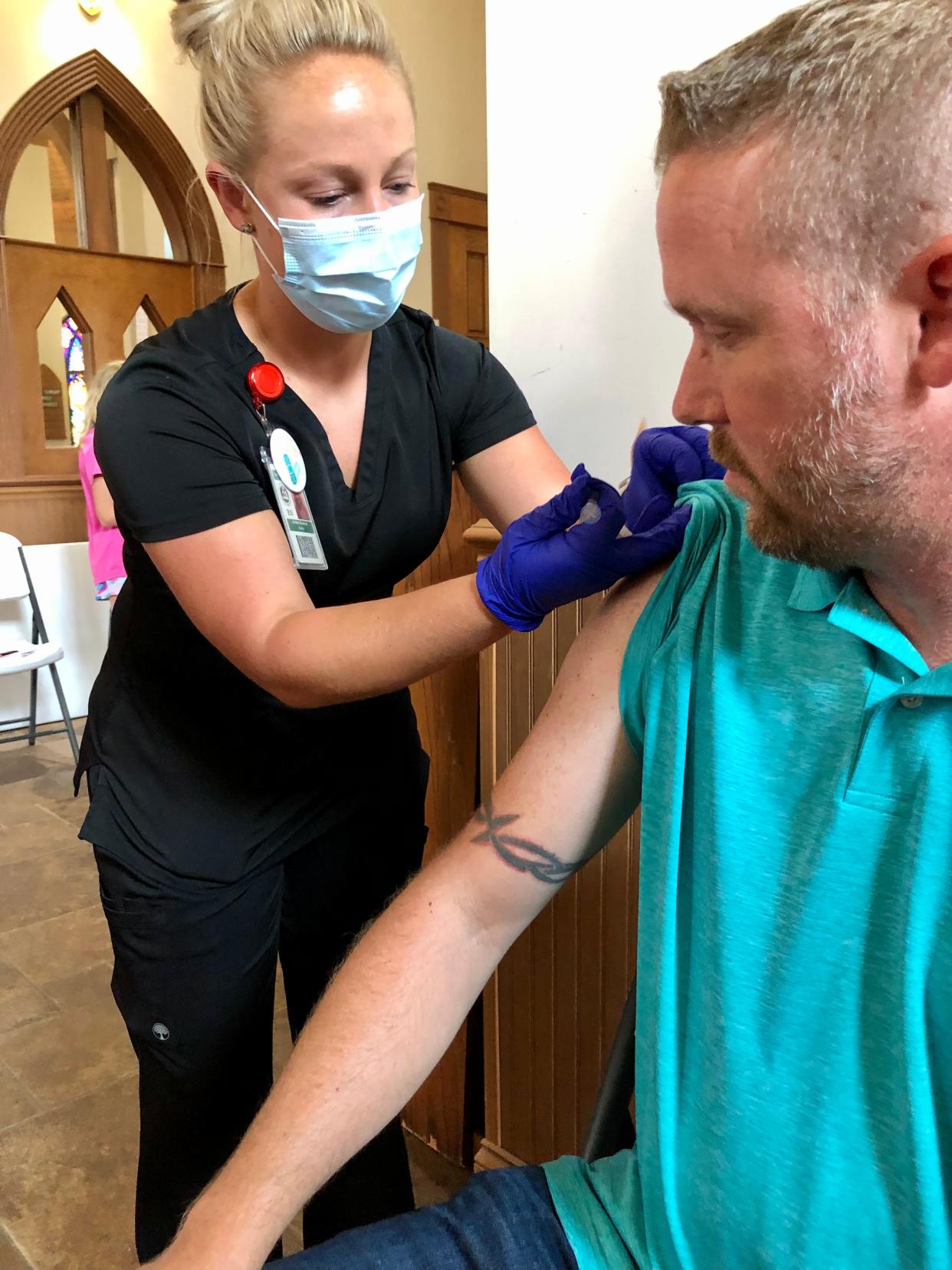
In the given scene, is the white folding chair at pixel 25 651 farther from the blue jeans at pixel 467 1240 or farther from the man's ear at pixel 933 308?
the man's ear at pixel 933 308

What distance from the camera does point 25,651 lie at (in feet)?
13.3

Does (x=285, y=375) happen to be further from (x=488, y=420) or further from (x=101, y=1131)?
(x=101, y=1131)

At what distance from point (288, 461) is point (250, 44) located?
1.44 feet

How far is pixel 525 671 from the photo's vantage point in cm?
142

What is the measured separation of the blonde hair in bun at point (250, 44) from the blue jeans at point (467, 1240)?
109cm

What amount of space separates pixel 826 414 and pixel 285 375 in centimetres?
73

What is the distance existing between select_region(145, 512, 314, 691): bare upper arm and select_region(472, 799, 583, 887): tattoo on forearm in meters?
0.30

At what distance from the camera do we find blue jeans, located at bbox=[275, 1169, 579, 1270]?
823 millimetres

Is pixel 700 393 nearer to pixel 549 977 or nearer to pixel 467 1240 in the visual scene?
pixel 467 1240

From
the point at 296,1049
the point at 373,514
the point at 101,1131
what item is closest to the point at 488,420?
the point at 373,514

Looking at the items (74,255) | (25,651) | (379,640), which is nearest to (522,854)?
(379,640)

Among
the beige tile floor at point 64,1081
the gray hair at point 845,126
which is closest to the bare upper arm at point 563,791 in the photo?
the gray hair at point 845,126

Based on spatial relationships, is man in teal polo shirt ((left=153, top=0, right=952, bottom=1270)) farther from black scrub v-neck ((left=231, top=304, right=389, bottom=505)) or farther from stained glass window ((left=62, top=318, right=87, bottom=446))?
stained glass window ((left=62, top=318, right=87, bottom=446))

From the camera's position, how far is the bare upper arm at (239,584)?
1.07 meters
